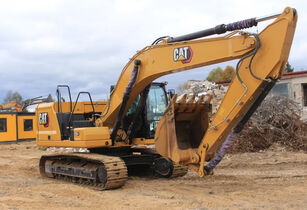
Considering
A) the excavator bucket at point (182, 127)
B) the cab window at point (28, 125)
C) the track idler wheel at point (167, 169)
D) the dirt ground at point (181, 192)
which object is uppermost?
the excavator bucket at point (182, 127)

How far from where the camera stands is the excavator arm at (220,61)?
19.4ft

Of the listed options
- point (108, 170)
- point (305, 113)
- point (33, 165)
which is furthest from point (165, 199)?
point (305, 113)

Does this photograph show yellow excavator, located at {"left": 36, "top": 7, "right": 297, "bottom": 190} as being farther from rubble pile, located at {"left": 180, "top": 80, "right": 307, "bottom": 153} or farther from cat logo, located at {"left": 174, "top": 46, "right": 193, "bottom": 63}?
rubble pile, located at {"left": 180, "top": 80, "right": 307, "bottom": 153}

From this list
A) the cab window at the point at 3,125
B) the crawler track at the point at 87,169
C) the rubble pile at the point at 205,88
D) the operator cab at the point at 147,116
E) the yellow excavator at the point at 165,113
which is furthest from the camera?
the cab window at the point at 3,125

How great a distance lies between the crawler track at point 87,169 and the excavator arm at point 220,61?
122 cm

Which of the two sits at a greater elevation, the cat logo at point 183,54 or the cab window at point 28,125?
the cat logo at point 183,54

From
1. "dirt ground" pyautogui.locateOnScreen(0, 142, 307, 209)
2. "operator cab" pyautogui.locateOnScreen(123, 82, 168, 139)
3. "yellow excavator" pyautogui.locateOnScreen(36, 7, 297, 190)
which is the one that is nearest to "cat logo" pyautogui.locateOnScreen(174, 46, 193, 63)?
"yellow excavator" pyautogui.locateOnScreen(36, 7, 297, 190)

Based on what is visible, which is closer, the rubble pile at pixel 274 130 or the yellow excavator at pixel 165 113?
the yellow excavator at pixel 165 113

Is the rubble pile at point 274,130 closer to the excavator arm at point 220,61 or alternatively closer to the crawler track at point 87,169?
the excavator arm at point 220,61

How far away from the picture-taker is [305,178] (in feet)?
29.1

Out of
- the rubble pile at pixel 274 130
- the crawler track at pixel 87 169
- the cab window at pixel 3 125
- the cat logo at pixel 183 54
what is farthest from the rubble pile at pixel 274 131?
the cab window at pixel 3 125

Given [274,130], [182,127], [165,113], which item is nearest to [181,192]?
[182,127]

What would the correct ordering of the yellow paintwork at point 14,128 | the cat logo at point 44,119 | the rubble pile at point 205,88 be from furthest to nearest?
the yellow paintwork at point 14,128
the rubble pile at point 205,88
the cat logo at point 44,119

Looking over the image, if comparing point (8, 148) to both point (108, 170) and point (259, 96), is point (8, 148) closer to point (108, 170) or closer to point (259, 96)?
point (108, 170)
